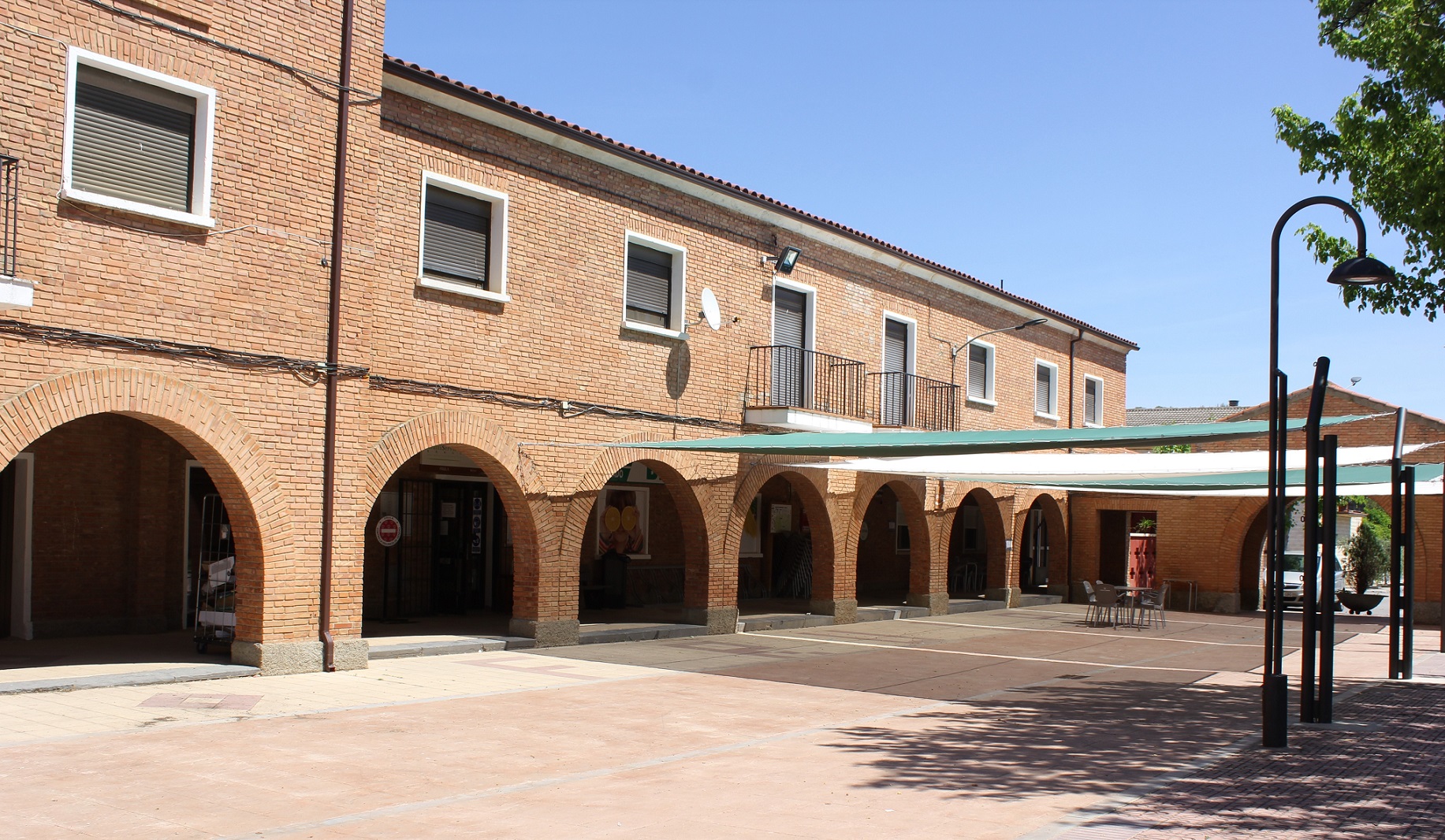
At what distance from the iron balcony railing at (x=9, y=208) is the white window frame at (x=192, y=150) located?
37 centimetres

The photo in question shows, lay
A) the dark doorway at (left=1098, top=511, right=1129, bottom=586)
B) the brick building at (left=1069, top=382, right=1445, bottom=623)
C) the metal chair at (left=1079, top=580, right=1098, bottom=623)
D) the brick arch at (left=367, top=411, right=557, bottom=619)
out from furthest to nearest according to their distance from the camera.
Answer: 1. the dark doorway at (left=1098, top=511, right=1129, bottom=586)
2. the brick building at (left=1069, top=382, right=1445, bottom=623)
3. the metal chair at (left=1079, top=580, right=1098, bottom=623)
4. the brick arch at (left=367, top=411, right=557, bottom=619)

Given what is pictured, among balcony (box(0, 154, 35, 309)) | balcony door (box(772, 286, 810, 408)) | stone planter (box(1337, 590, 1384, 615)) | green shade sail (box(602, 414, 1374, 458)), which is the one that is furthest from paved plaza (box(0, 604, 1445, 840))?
stone planter (box(1337, 590, 1384, 615))

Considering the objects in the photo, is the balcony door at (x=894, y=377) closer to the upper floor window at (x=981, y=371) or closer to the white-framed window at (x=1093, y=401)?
the upper floor window at (x=981, y=371)

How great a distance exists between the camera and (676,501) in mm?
16656

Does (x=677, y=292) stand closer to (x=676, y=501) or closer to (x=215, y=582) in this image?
(x=676, y=501)

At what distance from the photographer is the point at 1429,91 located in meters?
10.4

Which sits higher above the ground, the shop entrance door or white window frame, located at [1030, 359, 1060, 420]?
white window frame, located at [1030, 359, 1060, 420]

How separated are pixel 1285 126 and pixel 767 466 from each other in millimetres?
8219

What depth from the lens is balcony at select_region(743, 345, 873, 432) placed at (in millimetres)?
17469

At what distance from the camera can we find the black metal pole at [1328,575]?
9281mm

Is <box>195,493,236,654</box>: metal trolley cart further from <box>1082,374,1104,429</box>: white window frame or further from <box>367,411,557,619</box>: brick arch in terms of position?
<box>1082,374,1104,429</box>: white window frame

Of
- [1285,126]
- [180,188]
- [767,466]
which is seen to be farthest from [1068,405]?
[180,188]

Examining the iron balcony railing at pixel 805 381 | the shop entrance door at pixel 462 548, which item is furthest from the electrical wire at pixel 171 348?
the iron balcony railing at pixel 805 381

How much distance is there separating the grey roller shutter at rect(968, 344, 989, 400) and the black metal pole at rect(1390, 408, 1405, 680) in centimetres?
1052
